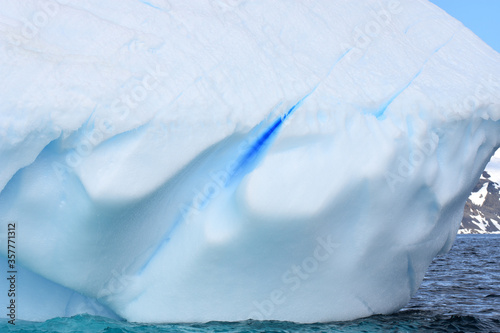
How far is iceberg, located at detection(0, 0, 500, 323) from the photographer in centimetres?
452

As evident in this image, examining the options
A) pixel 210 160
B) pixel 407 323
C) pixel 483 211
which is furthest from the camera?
pixel 483 211

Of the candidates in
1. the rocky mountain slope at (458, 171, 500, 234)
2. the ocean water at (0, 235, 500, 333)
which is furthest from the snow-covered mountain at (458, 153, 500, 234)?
the ocean water at (0, 235, 500, 333)

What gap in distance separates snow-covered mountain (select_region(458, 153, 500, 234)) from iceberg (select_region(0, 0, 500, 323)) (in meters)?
157

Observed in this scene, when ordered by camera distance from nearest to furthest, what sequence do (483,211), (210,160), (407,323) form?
(210,160), (407,323), (483,211)

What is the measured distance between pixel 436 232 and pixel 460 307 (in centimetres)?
247

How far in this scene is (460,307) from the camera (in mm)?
7965

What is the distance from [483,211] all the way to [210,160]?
170 meters

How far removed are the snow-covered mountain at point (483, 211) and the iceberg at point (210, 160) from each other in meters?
157

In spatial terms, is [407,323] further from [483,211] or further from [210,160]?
[483,211]

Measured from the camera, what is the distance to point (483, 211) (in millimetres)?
159500

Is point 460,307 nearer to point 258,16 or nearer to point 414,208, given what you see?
point 414,208

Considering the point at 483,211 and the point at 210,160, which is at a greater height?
the point at 483,211

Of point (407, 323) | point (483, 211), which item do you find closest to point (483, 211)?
point (483, 211)

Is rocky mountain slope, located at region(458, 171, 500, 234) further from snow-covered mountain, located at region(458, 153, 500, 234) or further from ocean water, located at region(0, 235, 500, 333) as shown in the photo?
ocean water, located at region(0, 235, 500, 333)
